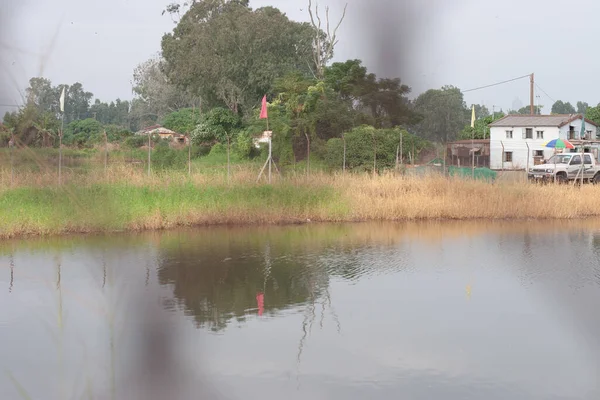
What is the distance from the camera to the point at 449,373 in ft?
16.5

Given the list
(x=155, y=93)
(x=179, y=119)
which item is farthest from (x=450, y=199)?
(x=155, y=93)

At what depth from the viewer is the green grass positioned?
1185 cm

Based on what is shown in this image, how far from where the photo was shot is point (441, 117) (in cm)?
4800

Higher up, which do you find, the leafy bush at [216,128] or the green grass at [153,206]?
the leafy bush at [216,128]

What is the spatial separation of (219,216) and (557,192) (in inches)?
305

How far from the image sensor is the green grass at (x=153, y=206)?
11852mm

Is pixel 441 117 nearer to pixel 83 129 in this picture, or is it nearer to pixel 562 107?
A: pixel 83 129

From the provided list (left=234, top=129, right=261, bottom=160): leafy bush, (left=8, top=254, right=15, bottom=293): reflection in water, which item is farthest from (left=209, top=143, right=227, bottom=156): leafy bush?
(left=8, top=254, right=15, bottom=293): reflection in water

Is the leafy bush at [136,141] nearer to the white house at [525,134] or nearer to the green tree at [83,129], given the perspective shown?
the green tree at [83,129]

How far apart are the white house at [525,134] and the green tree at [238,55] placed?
38.2 ft

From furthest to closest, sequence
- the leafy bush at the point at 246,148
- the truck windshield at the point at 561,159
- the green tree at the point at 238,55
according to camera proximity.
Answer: the green tree at the point at 238,55, the leafy bush at the point at 246,148, the truck windshield at the point at 561,159

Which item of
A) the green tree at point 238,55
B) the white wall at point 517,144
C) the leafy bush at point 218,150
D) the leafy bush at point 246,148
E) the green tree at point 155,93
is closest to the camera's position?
the leafy bush at point 246,148

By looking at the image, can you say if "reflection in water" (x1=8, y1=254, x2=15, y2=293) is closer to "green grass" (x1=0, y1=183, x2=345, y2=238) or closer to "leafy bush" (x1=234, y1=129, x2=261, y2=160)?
"green grass" (x1=0, y1=183, x2=345, y2=238)

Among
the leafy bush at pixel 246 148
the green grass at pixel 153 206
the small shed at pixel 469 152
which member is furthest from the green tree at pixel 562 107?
the green grass at pixel 153 206
